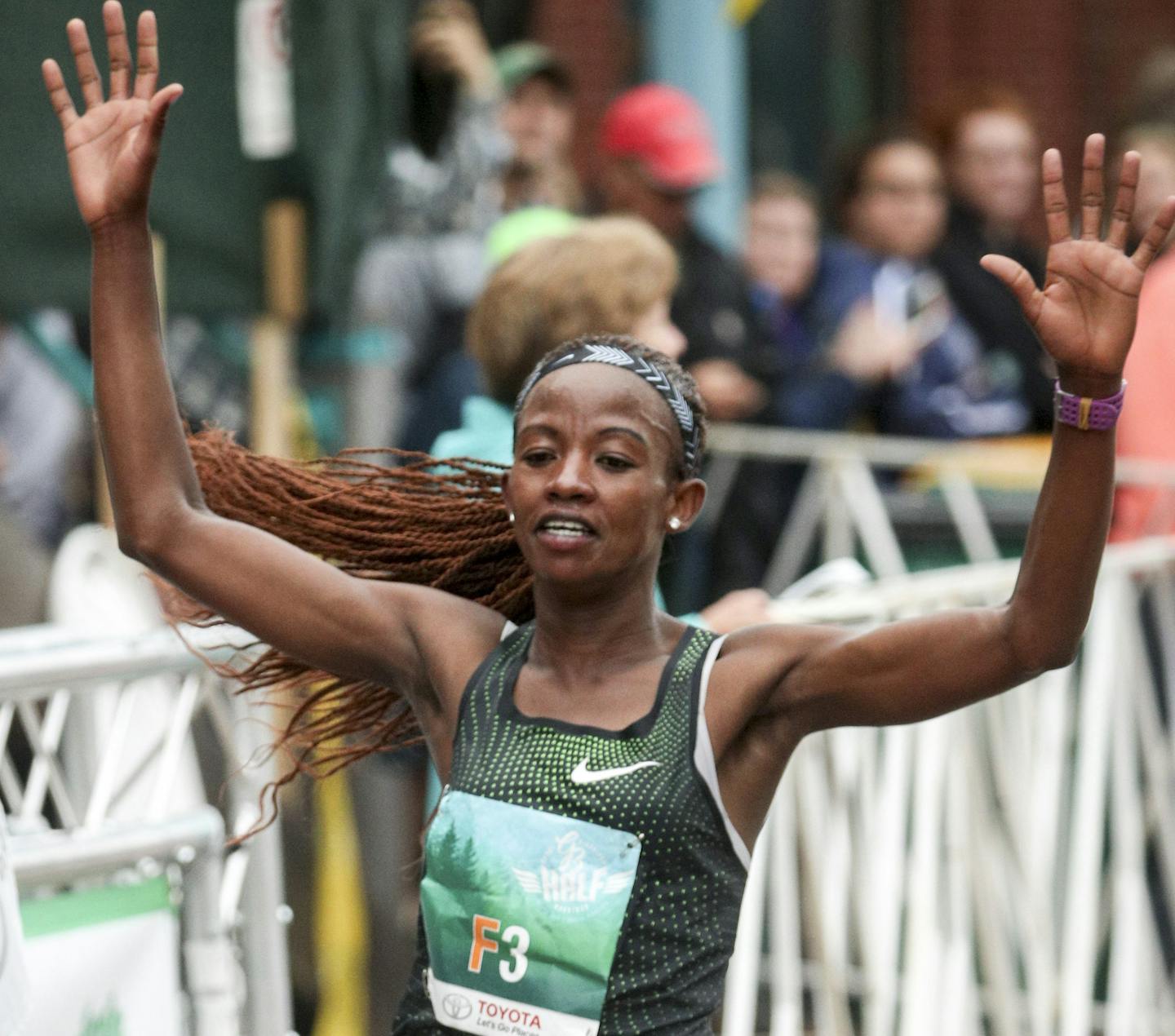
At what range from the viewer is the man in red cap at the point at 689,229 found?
21.5 ft

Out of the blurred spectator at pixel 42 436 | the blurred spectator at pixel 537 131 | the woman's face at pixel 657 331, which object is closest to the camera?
the woman's face at pixel 657 331

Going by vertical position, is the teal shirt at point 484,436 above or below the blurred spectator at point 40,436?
above

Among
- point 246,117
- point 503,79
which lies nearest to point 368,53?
point 246,117

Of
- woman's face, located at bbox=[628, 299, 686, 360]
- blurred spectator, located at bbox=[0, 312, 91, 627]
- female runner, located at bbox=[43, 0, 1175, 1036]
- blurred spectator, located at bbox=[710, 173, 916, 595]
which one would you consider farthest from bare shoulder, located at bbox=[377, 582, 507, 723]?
blurred spectator, located at bbox=[710, 173, 916, 595]

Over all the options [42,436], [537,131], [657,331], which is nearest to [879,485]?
[537,131]

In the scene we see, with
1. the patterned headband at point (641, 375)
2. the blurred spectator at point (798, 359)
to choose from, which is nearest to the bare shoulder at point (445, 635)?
the patterned headband at point (641, 375)

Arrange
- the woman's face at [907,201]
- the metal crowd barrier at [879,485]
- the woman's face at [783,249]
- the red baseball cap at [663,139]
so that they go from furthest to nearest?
the woman's face at [783,249]
the woman's face at [907,201]
the red baseball cap at [663,139]
the metal crowd barrier at [879,485]

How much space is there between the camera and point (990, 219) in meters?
7.29

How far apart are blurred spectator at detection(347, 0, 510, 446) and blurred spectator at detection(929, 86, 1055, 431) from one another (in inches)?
68.5

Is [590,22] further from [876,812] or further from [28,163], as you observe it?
[876,812]

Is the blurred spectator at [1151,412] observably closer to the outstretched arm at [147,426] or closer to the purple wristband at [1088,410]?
the purple wristband at [1088,410]

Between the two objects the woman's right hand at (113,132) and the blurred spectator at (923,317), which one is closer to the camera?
the woman's right hand at (113,132)

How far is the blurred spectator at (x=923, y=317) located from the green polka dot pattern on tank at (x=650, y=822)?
4.23m

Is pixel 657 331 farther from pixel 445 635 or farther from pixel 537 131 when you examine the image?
pixel 537 131
